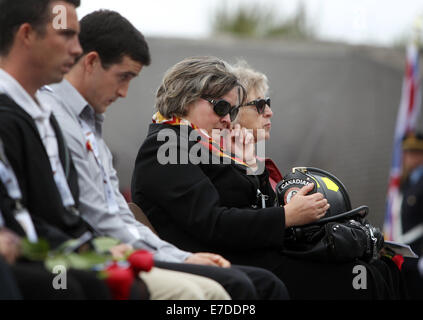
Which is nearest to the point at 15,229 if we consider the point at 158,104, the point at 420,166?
the point at 158,104

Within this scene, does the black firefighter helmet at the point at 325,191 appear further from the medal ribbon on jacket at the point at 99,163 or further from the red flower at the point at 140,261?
the red flower at the point at 140,261

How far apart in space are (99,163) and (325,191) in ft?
4.14

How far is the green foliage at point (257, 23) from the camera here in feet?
50.2

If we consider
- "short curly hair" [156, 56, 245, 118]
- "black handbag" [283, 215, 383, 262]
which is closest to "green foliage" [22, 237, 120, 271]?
"black handbag" [283, 215, 383, 262]

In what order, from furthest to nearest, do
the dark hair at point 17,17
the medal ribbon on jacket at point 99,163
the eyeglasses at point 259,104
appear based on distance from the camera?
1. the eyeglasses at point 259,104
2. the medal ribbon on jacket at point 99,163
3. the dark hair at point 17,17

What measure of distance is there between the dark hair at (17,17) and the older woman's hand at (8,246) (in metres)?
0.83

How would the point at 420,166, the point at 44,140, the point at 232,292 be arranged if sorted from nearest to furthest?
1. the point at 44,140
2. the point at 232,292
3. the point at 420,166

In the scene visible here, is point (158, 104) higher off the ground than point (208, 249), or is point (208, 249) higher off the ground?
point (158, 104)

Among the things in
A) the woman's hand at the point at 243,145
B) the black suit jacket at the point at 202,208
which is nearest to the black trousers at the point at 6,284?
the black suit jacket at the point at 202,208

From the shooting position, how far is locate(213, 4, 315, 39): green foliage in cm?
1529

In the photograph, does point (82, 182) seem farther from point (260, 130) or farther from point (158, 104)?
point (260, 130)

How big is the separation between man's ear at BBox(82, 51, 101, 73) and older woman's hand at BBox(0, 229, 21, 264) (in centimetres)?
112

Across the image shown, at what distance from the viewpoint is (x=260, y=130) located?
456 cm
